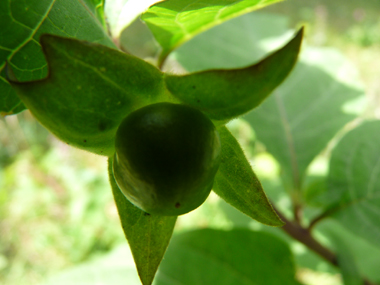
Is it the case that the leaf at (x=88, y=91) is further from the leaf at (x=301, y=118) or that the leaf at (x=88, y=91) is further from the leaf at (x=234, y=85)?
the leaf at (x=301, y=118)

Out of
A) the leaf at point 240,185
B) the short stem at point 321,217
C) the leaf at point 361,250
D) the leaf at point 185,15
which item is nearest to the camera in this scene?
the leaf at point 240,185

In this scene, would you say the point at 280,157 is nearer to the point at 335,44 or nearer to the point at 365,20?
the point at 335,44

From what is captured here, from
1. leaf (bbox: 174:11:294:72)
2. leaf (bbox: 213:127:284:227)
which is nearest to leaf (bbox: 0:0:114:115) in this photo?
leaf (bbox: 213:127:284:227)

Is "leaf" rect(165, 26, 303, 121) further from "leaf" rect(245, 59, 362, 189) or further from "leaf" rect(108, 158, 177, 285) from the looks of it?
"leaf" rect(245, 59, 362, 189)

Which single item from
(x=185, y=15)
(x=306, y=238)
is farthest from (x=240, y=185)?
(x=306, y=238)

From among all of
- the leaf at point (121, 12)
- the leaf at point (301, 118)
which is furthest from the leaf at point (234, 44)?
the leaf at point (121, 12)

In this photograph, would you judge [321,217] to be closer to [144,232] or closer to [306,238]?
[306,238]

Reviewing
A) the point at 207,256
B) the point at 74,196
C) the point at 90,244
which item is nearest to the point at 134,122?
the point at 207,256
